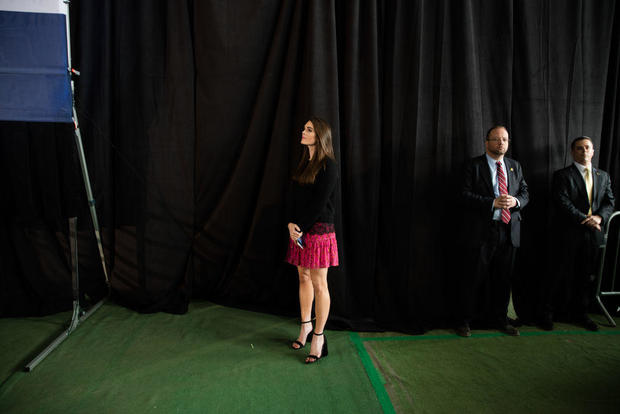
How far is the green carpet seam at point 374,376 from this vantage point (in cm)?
202

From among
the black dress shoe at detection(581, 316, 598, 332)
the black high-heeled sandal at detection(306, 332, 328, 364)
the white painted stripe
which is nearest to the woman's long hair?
the black high-heeled sandal at detection(306, 332, 328, 364)

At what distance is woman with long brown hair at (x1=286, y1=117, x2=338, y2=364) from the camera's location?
2367 millimetres

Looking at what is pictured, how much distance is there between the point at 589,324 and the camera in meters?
3.06

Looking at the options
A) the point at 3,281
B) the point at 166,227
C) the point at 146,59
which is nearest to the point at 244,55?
the point at 146,59

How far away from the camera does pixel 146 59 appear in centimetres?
311

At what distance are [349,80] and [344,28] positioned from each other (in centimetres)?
45

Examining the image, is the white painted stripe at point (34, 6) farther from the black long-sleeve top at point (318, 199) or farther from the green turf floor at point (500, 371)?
the green turf floor at point (500, 371)

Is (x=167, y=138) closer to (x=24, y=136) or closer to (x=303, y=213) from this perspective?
(x=24, y=136)

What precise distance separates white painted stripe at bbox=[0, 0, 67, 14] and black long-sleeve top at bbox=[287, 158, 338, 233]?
1.93 m

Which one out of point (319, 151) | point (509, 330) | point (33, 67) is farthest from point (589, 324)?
point (33, 67)

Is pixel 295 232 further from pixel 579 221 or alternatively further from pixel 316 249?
pixel 579 221

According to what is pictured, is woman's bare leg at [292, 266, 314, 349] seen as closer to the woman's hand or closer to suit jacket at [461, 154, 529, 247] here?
the woman's hand

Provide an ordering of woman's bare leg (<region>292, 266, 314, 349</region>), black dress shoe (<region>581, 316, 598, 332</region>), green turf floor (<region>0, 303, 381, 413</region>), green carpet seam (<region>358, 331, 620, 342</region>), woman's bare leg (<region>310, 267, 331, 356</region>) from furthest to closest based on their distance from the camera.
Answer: black dress shoe (<region>581, 316, 598, 332</region>), green carpet seam (<region>358, 331, 620, 342</region>), woman's bare leg (<region>292, 266, 314, 349</region>), woman's bare leg (<region>310, 267, 331, 356</region>), green turf floor (<region>0, 303, 381, 413</region>)

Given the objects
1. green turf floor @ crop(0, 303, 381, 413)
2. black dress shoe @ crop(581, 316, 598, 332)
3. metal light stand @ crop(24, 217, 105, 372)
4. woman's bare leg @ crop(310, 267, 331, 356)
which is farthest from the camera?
black dress shoe @ crop(581, 316, 598, 332)
